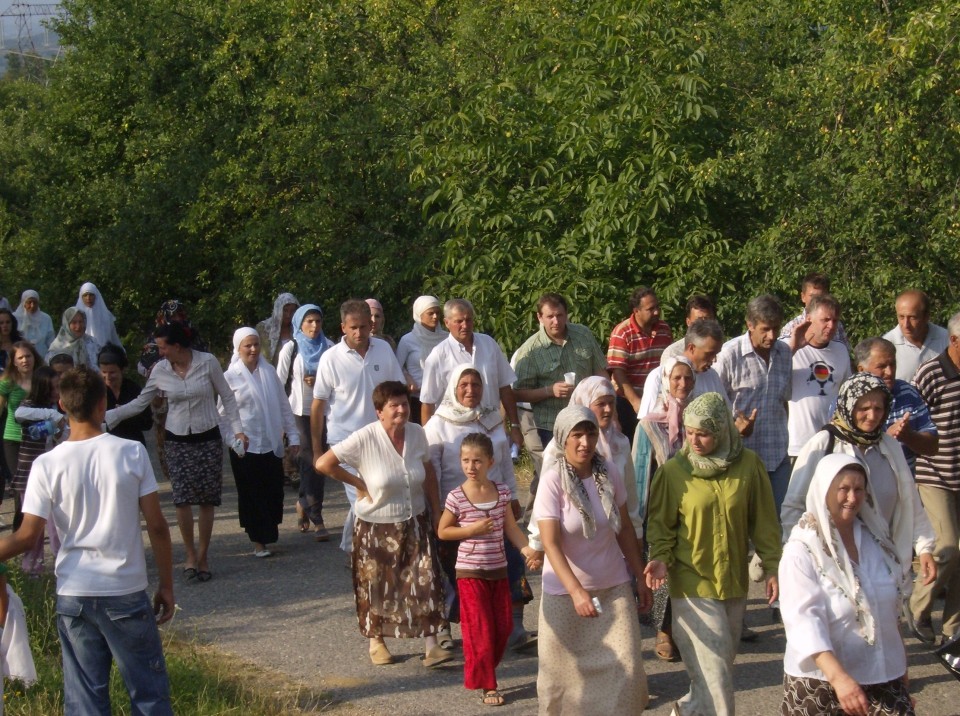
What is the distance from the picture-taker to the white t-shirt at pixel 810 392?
26.9 ft

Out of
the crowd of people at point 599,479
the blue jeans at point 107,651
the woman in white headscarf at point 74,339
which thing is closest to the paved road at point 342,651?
the crowd of people at point 599,479

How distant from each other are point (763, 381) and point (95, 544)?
4.22m

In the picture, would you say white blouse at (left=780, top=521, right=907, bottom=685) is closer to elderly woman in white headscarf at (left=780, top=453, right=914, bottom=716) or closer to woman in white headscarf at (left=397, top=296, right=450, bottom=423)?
elderly woman in white headscarf at (left=780, top=453, right=914, bottom=716)

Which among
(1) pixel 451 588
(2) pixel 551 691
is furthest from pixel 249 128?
(2) pixel 551 691

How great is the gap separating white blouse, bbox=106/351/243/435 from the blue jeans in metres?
4.02

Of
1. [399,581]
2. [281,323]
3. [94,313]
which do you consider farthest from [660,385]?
[94,313]

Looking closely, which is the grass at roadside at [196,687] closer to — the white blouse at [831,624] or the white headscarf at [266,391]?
the white headscarf at [266,391]

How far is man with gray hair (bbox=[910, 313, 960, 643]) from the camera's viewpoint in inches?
288

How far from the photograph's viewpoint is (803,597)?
4605 millimetres

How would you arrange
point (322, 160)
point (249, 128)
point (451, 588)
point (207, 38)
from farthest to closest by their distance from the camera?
point (207, 38)
point (249, 128)
point (322, 160)
point (451, 588)

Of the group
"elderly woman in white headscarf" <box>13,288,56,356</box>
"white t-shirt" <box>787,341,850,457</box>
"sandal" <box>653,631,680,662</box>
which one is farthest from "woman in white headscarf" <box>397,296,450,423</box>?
"elderly woman in white headscarf" <box>13,288,56,356</box>

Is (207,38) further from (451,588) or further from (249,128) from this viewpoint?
(451,588)

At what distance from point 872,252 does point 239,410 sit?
17.2 ft

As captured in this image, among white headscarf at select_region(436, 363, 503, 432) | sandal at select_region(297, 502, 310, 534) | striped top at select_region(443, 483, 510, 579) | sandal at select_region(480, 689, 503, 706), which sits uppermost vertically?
white headscarf at select_region(436, 363, 503, 432)
